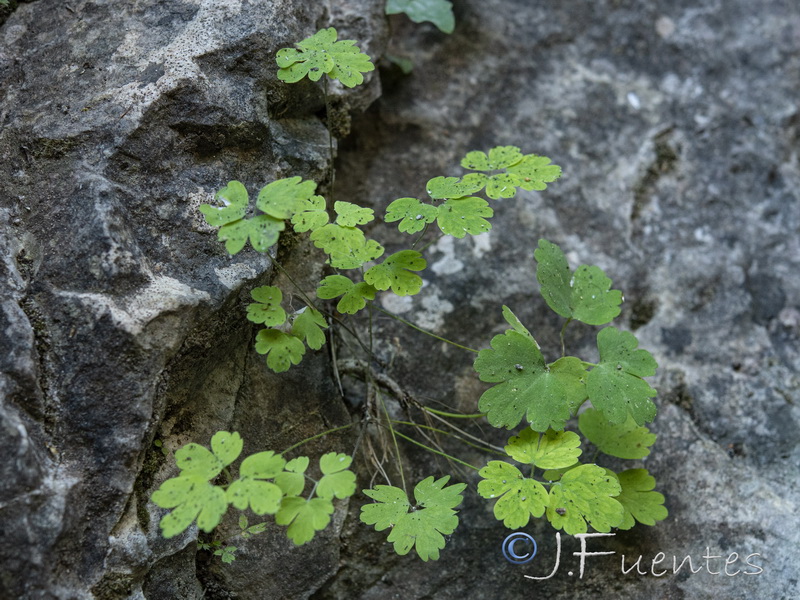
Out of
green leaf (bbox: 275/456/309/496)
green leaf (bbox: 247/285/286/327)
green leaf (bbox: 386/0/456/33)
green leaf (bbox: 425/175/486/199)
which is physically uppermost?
green leaf (bbox: 386/0/456/33)

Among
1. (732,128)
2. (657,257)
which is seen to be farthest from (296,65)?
(732,128)

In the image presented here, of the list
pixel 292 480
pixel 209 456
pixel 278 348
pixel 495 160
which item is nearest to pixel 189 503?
pixel 209 456

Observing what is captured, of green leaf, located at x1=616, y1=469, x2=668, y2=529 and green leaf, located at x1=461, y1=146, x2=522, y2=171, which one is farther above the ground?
green leaf, located at x1=461, y1=146, x2=522, y2=171

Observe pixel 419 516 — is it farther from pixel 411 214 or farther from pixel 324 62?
pixel 324 62

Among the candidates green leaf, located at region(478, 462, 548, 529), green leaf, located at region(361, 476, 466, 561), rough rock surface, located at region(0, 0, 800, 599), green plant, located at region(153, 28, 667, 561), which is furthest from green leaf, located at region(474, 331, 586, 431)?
rough rock surface, located at region(0, 0, 800, 599)

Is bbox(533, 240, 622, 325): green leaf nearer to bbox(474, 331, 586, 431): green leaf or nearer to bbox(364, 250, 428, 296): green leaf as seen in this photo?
bbox(474, 331, 586, 431): green leaf

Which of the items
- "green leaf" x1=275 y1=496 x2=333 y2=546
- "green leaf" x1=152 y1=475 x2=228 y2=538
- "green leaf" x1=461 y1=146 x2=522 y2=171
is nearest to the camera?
"green leaf" x1=152 y1=475 x2=228 y2=538
